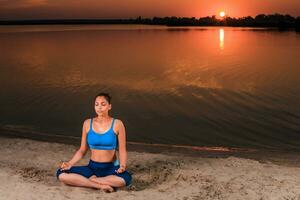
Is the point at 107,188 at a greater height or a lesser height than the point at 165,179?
greater

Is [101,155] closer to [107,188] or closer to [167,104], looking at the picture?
[107,188]

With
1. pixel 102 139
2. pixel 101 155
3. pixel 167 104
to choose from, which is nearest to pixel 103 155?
pixel 101 155

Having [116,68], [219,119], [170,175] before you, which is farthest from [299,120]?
[116,68]

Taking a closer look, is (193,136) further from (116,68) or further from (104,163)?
(116,68)

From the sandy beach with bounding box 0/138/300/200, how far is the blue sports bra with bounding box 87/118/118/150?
0.69m

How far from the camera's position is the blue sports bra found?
6656mm

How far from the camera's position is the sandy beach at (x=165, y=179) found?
6766 mm

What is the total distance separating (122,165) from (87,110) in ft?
35.1

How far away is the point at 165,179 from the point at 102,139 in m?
1.49

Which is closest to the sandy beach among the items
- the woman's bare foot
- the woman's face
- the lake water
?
the woman's bare foot

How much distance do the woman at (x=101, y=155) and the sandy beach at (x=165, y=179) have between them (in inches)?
6.1

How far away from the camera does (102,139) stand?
Answer: 670 centimetres

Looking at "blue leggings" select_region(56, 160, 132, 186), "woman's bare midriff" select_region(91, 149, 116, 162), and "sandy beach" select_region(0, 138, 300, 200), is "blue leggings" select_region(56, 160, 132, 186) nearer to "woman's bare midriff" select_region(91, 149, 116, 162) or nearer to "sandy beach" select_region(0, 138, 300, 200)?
"woman's bare midriff" select_region(91, 149, 116, 162)

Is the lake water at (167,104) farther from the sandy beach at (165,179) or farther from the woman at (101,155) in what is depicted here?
the woman at (101,155)
